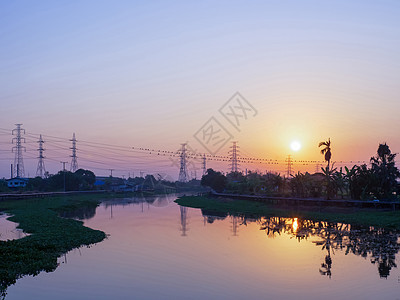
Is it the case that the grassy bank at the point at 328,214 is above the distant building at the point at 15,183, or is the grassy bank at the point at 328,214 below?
below

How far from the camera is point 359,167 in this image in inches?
2269

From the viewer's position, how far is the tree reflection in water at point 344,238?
82.1ft

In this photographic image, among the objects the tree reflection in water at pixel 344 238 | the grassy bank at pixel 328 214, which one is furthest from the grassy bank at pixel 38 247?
the grassy bank at pixel 328 214

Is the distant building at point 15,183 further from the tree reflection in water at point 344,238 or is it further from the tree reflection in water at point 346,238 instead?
the tree reflection in water at point 346,238

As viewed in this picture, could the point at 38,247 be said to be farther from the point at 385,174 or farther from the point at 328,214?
the point at 385,174

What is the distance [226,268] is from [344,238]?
16.9 m

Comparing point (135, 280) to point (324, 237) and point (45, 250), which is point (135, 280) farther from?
point (324, 237)

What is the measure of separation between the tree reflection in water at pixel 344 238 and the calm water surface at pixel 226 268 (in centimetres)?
8

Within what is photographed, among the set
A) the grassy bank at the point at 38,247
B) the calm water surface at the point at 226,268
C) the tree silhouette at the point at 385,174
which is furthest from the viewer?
the tree silhouette at the point at 385,174

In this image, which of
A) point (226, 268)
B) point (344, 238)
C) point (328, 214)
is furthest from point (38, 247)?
point (328, 214)

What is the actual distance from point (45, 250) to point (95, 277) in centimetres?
702

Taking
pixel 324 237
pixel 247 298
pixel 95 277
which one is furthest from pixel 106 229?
pixel 247 298

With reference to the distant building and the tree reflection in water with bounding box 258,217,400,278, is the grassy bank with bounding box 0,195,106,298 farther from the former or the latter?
the distant building

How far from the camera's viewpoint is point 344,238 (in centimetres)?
3444
